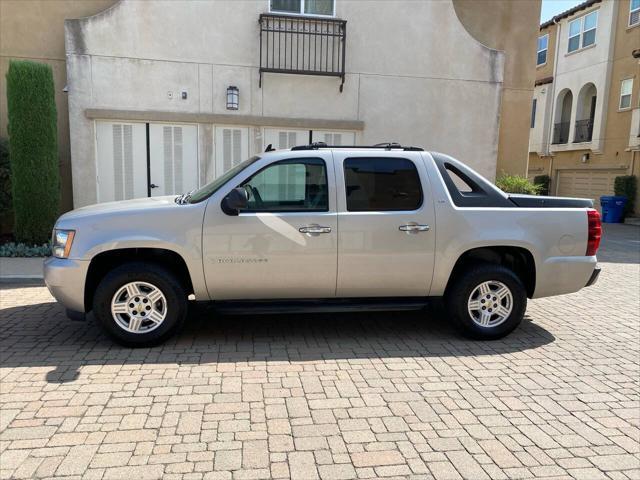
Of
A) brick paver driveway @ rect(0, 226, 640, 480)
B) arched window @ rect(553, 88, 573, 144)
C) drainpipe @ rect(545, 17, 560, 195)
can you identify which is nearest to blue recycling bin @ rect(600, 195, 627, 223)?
drainpipe @ rect(545, 17, 560, 195)

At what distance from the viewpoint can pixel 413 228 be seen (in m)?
4.97

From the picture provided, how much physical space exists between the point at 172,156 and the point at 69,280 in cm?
610

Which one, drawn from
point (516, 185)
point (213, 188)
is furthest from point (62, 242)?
point (516, 185)

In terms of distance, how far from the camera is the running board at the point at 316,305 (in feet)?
→ 15.9

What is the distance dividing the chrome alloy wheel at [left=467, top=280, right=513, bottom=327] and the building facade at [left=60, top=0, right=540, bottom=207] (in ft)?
21.4

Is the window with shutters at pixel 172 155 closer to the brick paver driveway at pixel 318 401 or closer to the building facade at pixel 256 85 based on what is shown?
the building facade at pixel 256 85

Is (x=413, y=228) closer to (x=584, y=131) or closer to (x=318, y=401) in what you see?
(x=318, y=401)

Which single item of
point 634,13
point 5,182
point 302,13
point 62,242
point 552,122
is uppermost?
point 634,13

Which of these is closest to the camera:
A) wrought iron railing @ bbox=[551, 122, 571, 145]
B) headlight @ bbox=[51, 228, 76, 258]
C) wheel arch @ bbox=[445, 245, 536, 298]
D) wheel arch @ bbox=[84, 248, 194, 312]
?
headlight @ bbox=[51, 228, 76, 258]

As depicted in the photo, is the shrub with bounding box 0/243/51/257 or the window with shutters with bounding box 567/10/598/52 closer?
the shrub with bounding box 0/243/51/257

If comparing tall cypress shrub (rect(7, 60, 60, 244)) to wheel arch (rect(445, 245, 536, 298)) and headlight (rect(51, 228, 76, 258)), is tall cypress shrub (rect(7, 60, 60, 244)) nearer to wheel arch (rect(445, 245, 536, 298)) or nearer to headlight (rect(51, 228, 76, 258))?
headlight (rect(51, 228, 76, 258))

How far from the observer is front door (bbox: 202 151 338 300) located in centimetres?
472

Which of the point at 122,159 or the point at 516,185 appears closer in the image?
the point at 122,159

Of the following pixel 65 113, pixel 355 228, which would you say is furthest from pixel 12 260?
pixel 355 228
